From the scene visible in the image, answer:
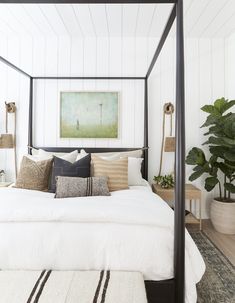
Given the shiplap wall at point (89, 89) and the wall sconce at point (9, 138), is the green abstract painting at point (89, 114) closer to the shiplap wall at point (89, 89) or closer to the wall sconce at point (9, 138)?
the shiplap wall at point (89, 89)

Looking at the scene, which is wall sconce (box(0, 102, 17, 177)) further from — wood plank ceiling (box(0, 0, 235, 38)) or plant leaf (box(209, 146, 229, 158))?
plant leaf (box(209, 146, 229, 158))

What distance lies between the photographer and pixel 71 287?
117cm

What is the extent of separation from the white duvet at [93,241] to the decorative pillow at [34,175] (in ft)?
2.68

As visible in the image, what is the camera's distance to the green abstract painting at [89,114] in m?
3.25

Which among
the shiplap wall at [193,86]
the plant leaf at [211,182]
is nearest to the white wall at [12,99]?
the shiplap wall at [193,86]

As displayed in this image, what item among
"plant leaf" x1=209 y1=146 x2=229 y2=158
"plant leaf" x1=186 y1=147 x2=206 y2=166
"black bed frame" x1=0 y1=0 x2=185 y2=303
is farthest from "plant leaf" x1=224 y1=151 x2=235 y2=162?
"black bed frame" x1=0 y1=0 x2=185 y2=303

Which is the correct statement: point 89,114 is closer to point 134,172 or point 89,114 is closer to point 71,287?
point 134,172

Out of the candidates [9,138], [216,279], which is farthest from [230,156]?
[9,138]

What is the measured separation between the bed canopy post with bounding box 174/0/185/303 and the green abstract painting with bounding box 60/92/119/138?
1.93 metres

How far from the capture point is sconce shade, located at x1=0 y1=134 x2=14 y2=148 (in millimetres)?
2965

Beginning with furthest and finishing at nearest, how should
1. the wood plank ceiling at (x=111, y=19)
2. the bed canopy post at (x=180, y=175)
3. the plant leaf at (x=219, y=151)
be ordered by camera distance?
the plant leaf at (x=219, y=151)
the wood plank ceiling at (x=111, y=19)
the bed canopy post at (x=180, y=175)

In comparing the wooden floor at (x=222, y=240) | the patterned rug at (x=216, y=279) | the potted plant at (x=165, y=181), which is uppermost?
the potted plant at (x=165, y=181)

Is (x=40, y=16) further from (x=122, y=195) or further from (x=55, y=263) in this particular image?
(x=55, y=263)

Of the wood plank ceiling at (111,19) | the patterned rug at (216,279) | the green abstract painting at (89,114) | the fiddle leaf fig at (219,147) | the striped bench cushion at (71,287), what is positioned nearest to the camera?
the striped bench cushion at (71,287)
